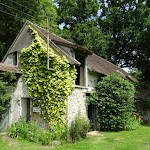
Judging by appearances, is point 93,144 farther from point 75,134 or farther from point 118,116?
point 118,116

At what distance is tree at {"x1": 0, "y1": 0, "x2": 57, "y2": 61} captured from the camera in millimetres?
17500

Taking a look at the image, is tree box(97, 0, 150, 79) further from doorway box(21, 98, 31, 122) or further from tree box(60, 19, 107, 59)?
doorway box(21, 98, 31, 122)

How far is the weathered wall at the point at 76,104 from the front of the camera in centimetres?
941

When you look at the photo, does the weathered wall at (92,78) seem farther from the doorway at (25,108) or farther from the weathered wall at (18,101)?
the weathered wall at (18,101)

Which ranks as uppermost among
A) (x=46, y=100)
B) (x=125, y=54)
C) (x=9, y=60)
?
(x=125, y=54)

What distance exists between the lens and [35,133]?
8.71 meters

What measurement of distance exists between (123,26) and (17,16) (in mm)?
17213

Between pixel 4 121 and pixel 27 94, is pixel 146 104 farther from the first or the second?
pixel 4 121

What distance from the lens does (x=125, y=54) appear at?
29406mm

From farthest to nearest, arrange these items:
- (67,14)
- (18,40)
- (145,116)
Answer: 1. (67,14)
2. (145,116)
3. (18,40)

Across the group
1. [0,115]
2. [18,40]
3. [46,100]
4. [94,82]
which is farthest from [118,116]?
[18,40]

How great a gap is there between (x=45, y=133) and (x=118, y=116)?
531 cm

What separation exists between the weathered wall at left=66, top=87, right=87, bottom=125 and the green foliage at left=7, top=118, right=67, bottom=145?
0.96 m

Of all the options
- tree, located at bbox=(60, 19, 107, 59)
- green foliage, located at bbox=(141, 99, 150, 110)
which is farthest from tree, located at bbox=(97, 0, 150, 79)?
green foliage, located at bbox=(141, 99, 150, 110)
